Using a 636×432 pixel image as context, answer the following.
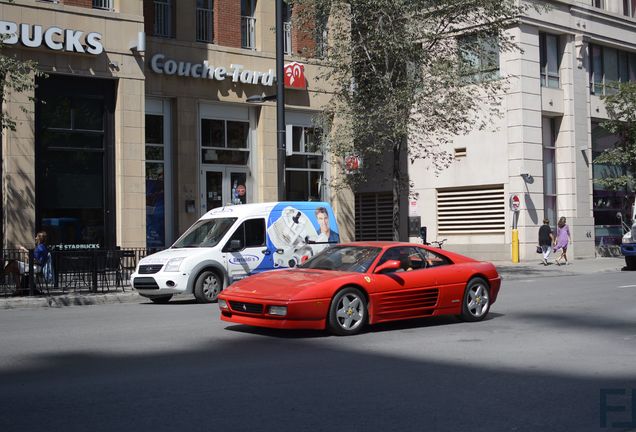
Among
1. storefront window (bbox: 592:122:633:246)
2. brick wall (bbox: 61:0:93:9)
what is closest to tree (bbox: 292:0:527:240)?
brick wall (bbox: 61:0:93:9)

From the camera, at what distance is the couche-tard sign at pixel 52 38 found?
21312 mm

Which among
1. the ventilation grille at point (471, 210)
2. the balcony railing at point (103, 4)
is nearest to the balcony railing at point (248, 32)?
the balcony railing at point (103, 4)

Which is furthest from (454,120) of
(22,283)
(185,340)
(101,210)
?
(185,340)

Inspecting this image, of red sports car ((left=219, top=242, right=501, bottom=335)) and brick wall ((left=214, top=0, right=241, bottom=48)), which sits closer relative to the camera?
red sports car ((left=219, top=242, right=501, bottom=335))

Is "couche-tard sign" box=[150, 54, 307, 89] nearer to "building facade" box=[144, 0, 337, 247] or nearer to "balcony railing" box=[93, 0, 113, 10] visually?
"building facade" box=[144, 0, 337, 247]

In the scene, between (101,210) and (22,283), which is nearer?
(22,283)

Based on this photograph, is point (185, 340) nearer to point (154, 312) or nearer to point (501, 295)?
point (154, 312)

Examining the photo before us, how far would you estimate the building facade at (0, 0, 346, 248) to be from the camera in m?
22.0

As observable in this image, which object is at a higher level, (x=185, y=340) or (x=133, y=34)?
(x=133, y=34)

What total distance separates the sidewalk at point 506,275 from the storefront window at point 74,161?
4.28 meters

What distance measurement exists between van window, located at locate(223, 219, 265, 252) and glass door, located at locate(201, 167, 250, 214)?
8333mm

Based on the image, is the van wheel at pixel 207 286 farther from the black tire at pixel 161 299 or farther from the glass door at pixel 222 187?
the glass door at pixel 222 187

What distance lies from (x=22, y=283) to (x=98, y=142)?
251 inches

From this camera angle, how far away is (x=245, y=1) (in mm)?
27125
